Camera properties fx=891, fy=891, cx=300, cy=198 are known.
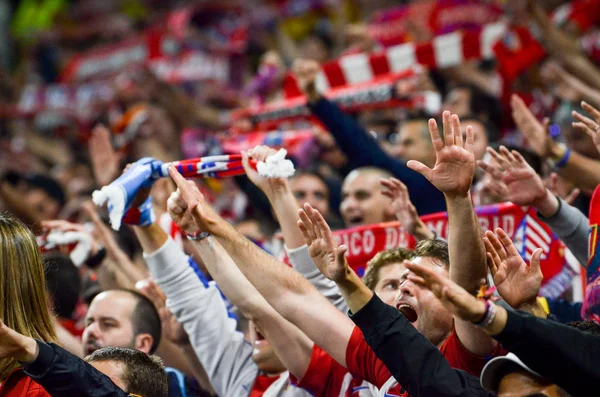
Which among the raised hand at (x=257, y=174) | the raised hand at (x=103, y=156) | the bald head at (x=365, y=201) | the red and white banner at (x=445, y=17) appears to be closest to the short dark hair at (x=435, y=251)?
the raised hand at (x=257, y=174)

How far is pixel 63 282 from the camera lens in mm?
4516

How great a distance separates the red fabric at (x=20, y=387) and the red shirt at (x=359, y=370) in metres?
1.02

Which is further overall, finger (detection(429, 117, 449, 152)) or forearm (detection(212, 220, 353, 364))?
forearm (detection(212, 220, 353, 364))

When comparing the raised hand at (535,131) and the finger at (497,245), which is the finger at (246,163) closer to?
the finger at (497,245)

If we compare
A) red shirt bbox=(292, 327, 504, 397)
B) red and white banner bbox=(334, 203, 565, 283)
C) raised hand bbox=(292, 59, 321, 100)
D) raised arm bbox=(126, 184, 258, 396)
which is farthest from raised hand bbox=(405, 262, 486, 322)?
raised hand bbox=(292, 59, 321, 100)

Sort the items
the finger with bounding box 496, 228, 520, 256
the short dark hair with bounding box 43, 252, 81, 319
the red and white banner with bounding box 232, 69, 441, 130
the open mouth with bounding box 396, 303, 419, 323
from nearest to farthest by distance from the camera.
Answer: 1. the finger with bounding box 496, 228, 520, 256
2. the open mouth with bounding box 396, 303, 419, 323
3. the short dark hair with bounding box 43, 252, 81, 319
4. the red and white banner with bounding box 232, 69, 441, 130

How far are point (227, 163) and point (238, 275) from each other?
45 cm

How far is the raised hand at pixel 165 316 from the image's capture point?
411 cm

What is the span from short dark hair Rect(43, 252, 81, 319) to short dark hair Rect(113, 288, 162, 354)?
0.60 m

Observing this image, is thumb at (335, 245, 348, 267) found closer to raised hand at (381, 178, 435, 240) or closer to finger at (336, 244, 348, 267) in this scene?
finger at (336, 244, 348, 267)

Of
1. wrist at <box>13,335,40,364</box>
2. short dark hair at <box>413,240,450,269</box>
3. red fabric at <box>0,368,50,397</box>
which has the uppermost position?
short dark hair at <box>413,240,450,269</box>

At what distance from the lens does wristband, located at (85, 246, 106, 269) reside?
4605 mm

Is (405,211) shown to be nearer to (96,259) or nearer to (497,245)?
(497,245)

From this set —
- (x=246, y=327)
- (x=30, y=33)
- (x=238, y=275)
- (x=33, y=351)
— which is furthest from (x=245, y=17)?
(x=33, y=351)
